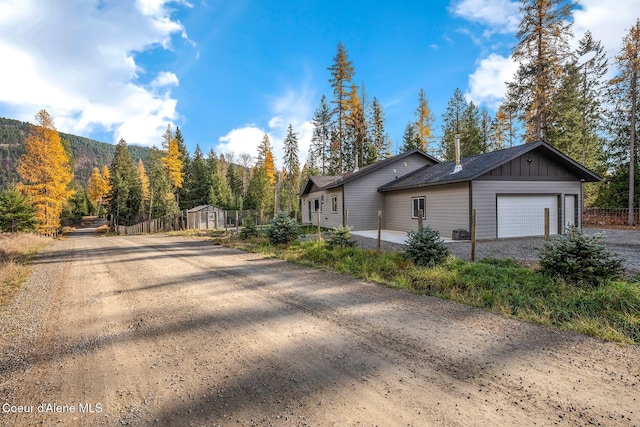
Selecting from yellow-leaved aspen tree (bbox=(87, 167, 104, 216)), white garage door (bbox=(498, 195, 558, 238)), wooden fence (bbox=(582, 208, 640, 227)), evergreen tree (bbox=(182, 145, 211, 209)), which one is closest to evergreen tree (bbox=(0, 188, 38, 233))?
evergreen tree (bbox=(182, 145, 211, 209))

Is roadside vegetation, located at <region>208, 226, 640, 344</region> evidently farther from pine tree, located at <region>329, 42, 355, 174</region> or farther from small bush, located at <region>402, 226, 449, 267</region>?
pine tree, located at <region>329, 42, 355, 174</region>

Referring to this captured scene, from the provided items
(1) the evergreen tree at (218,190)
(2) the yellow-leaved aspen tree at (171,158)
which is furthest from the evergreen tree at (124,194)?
(2) the yellow-leaved aspen tree at (171,158)

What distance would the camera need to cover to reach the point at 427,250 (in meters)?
7.40

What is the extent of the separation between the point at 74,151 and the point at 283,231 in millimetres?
146963

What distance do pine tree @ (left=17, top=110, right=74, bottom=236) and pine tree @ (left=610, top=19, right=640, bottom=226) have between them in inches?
1426

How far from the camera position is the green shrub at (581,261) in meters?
5.37

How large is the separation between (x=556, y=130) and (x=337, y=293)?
24.4 metres

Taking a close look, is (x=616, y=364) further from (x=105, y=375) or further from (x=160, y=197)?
(x=160, y=197)

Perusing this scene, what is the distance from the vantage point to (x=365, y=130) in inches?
1315

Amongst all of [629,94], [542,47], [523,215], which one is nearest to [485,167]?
[523,215]

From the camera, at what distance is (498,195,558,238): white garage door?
498 inches

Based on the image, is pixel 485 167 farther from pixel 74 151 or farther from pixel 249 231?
pixel 74 151

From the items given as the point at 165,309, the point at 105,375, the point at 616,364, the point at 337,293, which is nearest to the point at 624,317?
the point at 616,364

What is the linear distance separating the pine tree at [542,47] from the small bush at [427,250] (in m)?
15.6
